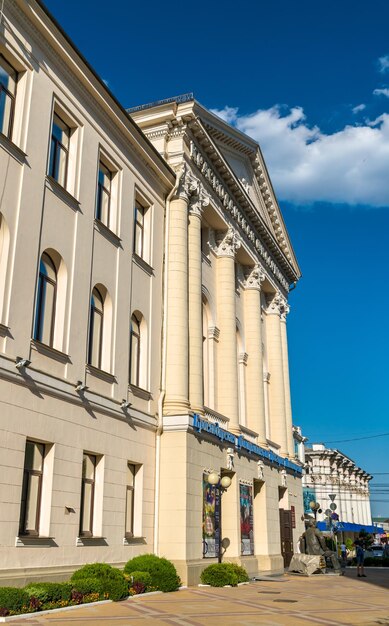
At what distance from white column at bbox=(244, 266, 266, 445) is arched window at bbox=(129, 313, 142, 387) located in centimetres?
1102

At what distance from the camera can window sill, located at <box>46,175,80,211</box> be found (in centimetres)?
1699

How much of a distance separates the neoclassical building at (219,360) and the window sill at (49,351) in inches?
247

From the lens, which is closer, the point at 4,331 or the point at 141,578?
the point at 4,331

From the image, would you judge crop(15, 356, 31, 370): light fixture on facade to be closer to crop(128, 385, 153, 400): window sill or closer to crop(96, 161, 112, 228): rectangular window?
crop(128, 385, 153, 400): window sill

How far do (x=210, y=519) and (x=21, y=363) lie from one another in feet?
38.2

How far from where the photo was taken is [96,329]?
62.4 ft

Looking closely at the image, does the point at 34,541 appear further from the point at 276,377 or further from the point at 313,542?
the point at 276,377

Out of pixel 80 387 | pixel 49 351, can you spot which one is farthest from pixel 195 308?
pixel 49 351

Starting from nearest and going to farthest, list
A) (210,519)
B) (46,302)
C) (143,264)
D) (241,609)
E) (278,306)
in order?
(241,609)
(46,302)
(143,264)
(210,519)
(278,306)

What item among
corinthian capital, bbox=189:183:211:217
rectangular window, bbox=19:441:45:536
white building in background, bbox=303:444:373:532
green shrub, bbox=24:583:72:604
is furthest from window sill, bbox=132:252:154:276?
white building in background, bbox=303:444:373:532

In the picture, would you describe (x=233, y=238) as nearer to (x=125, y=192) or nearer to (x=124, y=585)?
(x=125, y=192)

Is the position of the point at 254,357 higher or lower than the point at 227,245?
lower

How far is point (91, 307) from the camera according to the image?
18.8 meters

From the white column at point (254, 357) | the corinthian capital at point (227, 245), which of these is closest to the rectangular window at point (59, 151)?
the corinthian capital at point (227, 245)
